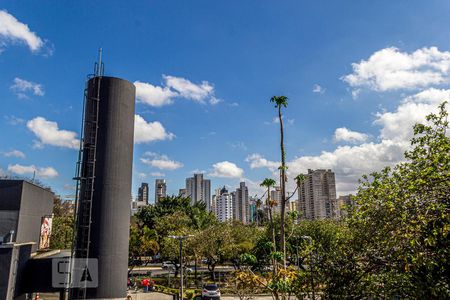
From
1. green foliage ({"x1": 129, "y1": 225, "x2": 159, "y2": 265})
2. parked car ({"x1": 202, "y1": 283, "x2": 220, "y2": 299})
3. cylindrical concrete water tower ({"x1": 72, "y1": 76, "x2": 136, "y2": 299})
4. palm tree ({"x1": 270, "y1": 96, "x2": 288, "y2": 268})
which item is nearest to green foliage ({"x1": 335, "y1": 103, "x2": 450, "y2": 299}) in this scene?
palm tree ({"x1": 270, "y1": 96, "x2": 288, "y2": 268})

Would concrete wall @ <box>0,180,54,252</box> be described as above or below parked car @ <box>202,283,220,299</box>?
above

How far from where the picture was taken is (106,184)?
23.0 meters

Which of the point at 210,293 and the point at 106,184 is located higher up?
the point at 106,184

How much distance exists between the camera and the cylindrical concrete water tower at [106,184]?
22.2 metres

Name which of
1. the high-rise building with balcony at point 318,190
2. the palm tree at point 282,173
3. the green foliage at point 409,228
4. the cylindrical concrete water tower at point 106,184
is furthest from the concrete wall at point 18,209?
the high-rise building with balcony at point 318,190

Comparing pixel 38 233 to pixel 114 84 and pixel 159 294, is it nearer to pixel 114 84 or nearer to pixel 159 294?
pixel 114 84

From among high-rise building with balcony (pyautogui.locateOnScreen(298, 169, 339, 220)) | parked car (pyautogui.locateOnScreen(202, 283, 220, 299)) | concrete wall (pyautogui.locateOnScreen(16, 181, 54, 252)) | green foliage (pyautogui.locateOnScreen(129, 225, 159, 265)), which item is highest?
high-rise building with balcony (pyautogui.locateOnScreen(298, 169, 339, 220))

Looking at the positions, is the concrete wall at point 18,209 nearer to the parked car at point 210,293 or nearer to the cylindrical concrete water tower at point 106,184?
the cylindrical concrete water tower at point 106,184

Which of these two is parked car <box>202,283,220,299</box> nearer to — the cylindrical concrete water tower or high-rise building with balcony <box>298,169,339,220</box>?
the cylindrical concrete water tower

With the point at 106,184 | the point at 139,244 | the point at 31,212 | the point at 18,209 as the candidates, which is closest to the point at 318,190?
the point at 139,244

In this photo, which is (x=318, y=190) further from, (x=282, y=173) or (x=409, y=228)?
(x=409, y=228)

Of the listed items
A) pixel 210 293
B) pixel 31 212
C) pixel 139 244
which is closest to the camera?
pixel 31 212

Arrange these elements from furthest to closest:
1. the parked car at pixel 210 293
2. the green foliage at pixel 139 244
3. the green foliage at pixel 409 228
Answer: the green foliage at pixel 139 244 → the parked car at pixel 210 293 → the green foliage at pixel 409 228

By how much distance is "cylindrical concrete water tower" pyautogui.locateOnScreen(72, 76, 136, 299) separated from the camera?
2216 cm
